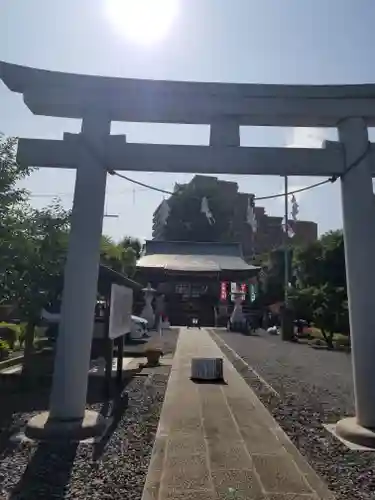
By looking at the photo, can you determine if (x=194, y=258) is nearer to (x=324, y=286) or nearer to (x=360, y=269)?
(x=324, y=286)

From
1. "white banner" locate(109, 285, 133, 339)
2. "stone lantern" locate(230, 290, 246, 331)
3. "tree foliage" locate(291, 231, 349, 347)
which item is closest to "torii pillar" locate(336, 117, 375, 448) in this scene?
"white banner" locate(109, 285, 133, 339)

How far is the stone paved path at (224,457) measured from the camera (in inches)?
147

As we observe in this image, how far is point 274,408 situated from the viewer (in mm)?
7207

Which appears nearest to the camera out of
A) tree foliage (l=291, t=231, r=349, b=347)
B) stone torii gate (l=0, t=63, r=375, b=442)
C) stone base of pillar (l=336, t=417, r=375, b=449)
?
stone base of pillar (l=336, t=417, r=375, b=449)

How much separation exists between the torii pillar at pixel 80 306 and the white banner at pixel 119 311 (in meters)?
1.81

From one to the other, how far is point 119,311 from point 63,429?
123 inches

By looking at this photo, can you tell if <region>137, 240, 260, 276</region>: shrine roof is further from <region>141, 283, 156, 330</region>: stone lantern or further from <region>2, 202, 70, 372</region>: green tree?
<region>2, 202, 70, 372</region>: green tree

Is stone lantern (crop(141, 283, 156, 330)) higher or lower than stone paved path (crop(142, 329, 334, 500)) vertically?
higher

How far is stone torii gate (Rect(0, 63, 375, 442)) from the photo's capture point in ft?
18.8

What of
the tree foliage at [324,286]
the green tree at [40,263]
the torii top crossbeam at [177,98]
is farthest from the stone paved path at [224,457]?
the tree foliage at [324,286]

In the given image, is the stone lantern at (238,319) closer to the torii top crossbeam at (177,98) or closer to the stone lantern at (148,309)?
the stone lantern at (148,309)

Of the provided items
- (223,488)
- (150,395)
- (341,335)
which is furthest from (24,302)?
(341,335)

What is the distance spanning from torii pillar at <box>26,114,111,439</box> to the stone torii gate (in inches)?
0.5

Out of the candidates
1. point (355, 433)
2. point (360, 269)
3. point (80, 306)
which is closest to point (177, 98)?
point (80, 306)
